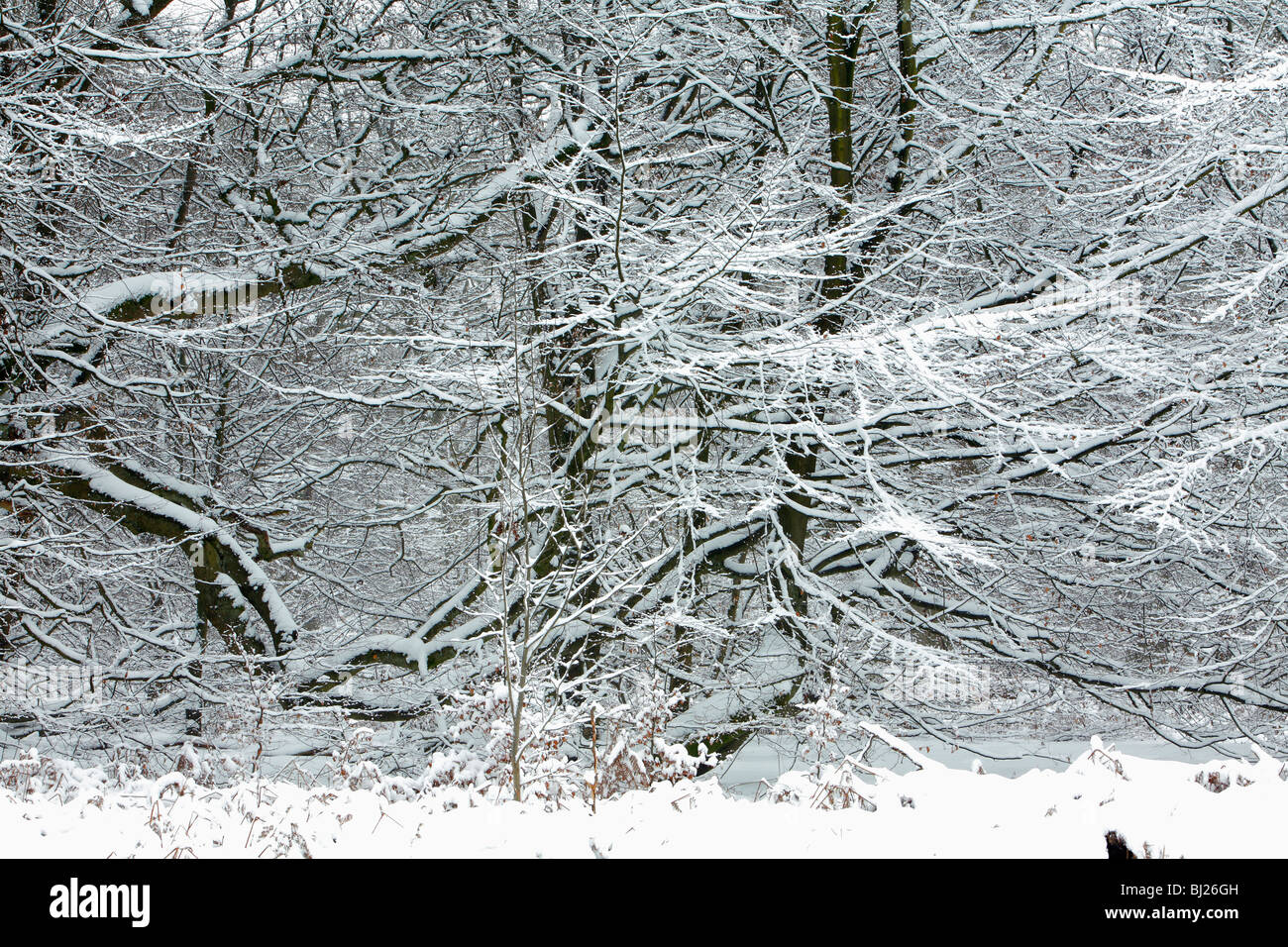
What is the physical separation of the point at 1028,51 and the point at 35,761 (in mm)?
7876

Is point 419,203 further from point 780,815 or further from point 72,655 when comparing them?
point 780,815

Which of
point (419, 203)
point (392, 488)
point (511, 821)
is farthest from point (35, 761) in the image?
point (392, 488)

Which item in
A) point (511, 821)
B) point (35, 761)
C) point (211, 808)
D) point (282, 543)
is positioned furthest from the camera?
point (282, 543)

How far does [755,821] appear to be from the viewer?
300 centimetres

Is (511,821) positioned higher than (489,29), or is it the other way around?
(489,29)

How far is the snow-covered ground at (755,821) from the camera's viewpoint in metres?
2.76

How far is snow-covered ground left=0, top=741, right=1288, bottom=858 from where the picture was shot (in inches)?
108

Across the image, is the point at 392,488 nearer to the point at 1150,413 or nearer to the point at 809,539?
the point at 809,539

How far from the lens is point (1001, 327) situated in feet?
17.5

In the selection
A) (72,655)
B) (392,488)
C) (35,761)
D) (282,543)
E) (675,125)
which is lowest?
(35,761)

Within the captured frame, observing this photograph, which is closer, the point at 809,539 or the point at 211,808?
the point at 211,808

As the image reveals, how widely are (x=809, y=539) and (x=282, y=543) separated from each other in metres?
5.35

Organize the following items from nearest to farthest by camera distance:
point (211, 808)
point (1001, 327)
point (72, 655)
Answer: point (211, 808) < point (1001, 327) < point (72, 655)

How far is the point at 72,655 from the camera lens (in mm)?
6785
